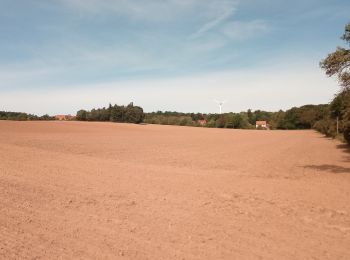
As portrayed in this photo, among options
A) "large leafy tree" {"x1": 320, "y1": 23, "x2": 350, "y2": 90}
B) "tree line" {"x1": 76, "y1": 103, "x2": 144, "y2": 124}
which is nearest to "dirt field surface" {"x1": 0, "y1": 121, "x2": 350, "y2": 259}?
"large leafy tree" {"x1": 320, "y1": 23, "x2": 350, "y2": 90}

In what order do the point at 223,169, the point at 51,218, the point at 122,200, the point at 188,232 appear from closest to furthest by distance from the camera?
the point at 188,232 → the point at 51,218 → the point at 122,200 → the point at 223,169

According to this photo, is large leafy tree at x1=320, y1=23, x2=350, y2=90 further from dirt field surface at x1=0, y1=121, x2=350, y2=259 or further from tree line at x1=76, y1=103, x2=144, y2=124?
tree line at x1=76, y1=103, x2=144, y2=124

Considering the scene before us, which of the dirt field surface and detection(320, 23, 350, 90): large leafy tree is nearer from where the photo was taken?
the dirt field surface

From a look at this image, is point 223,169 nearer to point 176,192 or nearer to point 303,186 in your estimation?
point 303,186

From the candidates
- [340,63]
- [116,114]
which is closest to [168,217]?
[340,63]

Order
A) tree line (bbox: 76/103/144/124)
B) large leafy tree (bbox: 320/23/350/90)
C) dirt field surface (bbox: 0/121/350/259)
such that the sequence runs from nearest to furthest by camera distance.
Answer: dirt field surface (bbox: 0/121/350/259)
large leafy tree (bbox: 320/23/350/90)
tree line (bbox: 76/103/144/124)

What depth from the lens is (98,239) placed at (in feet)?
25.8

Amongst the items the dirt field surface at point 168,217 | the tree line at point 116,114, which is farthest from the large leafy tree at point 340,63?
the tree line at point 116,114

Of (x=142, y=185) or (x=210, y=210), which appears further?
(x=142, y=185)

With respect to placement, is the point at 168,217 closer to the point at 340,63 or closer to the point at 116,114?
the point at 340,63

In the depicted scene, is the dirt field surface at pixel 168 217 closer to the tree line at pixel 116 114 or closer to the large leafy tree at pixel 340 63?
the large leafy tree at pixel 340 63

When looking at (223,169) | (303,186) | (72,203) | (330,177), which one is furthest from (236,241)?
(223,169)

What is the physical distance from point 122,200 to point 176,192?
2663mm

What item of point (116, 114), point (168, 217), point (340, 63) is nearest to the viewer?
point (168, 217)
